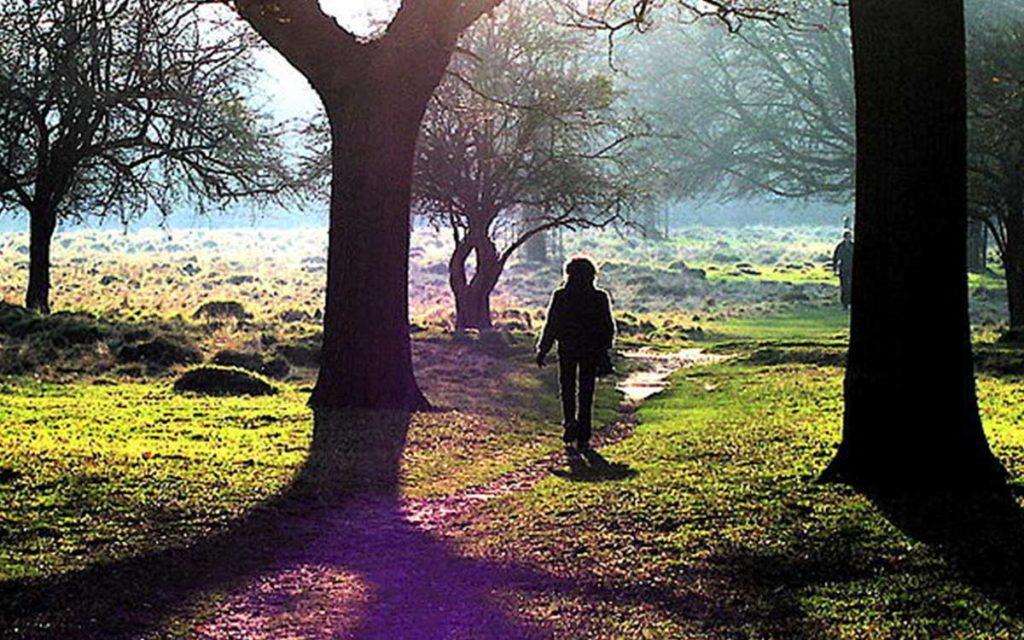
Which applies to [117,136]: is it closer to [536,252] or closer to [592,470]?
[592,470]

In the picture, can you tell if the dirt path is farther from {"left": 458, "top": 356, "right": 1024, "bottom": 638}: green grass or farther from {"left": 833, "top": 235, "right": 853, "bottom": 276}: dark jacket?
{"left": 833, "top": 235, "right": 853, "bottom": 276}: dark jacket

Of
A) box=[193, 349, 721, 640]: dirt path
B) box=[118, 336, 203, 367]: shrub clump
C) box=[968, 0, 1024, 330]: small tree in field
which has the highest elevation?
box=[968, 0, 1024, 330]: small tree in field

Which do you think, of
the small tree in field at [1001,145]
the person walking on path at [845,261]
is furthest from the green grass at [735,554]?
the person walking on path at [845,261]

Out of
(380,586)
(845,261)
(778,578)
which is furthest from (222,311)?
(778,578)

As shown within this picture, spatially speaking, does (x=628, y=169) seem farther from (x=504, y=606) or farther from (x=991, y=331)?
(x=504, y=606)

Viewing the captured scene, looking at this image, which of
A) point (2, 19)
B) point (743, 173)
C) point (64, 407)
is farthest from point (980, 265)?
point (64, 407)

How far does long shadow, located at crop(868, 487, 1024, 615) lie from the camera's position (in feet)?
20.3

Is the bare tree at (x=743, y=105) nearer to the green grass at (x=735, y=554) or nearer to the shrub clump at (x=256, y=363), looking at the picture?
the shrub clump at (x=256, y=363)

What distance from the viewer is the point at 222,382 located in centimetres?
1719

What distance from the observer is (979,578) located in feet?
20.6

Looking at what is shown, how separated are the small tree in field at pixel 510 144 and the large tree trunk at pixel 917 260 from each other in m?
19.1

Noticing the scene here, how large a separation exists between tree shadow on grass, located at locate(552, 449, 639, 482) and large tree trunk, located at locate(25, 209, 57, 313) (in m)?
19.8

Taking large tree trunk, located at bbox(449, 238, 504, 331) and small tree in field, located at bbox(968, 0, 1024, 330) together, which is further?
large tree trunk, located at bbox(449, 238, 504, 331)

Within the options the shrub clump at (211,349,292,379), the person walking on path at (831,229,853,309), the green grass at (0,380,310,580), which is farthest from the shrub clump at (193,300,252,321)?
the person walking on path at (831,229,853,309)
